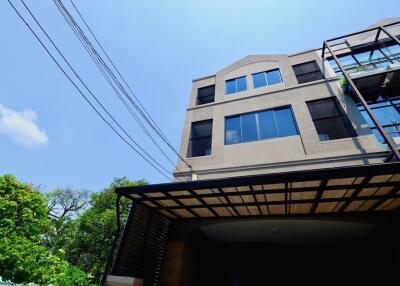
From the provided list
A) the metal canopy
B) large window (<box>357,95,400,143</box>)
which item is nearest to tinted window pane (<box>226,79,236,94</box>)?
large window (<box>357,95,400,143</box>)

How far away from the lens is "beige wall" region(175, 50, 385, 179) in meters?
6.86

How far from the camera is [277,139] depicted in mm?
7918

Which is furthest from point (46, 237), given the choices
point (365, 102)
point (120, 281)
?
point (365, 102)

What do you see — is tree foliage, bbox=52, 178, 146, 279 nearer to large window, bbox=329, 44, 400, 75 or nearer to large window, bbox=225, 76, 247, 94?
large window, bbox=225, 76, 247, 94

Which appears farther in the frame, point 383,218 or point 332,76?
point 332,76

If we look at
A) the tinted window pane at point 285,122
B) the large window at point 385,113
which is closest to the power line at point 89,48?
the tinted window pane at point 285,122

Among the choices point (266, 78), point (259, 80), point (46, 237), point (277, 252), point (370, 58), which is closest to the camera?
point (277, 252)

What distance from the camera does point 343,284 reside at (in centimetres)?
859

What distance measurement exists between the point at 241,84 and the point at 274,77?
150 centimetres

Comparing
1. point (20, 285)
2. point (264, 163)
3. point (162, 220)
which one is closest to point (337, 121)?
point (264, 163)

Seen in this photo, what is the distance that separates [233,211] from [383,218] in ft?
11.9

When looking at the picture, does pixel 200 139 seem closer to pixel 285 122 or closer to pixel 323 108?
pixel 285 122

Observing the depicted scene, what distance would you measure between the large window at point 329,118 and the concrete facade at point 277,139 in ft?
0.63

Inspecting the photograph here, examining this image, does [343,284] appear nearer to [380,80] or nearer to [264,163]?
[264,163]
